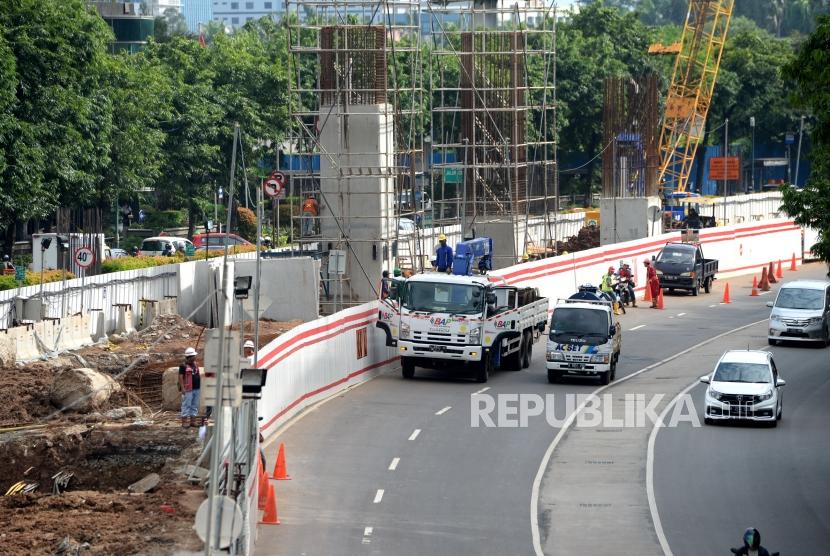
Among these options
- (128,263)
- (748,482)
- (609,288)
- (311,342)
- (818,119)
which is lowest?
(748,482)

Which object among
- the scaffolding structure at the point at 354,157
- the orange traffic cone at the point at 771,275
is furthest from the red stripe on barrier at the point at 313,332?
the orange traffic cone at the point at 771,275

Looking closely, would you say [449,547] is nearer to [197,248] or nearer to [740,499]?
[740,499]

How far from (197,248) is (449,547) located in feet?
145

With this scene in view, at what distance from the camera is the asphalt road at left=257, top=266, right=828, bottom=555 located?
80.0ft

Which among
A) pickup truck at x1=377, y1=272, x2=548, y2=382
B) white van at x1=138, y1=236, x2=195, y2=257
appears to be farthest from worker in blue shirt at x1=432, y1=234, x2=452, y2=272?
white van at x1=138, y1=236, x2=195, y2=257

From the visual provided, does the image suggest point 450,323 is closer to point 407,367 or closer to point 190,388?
point 407,367

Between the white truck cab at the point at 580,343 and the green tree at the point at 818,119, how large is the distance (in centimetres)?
886

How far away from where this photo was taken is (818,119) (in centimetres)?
2838

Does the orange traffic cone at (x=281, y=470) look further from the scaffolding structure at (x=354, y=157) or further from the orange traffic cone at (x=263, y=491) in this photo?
the scaffolding structure at (x=354, y=157)

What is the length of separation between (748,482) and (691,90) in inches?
3034

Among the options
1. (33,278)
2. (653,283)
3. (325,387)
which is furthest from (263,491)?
(653,283)

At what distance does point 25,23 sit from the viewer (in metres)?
58.9

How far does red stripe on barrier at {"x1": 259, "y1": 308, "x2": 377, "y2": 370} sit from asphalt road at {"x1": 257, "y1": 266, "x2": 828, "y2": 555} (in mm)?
1680

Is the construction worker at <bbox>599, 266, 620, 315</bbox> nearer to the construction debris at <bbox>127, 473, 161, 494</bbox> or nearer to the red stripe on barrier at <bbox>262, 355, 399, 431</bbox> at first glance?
the red stripe on barrier at <bbox>262, 355, 399, 431</bbox>
